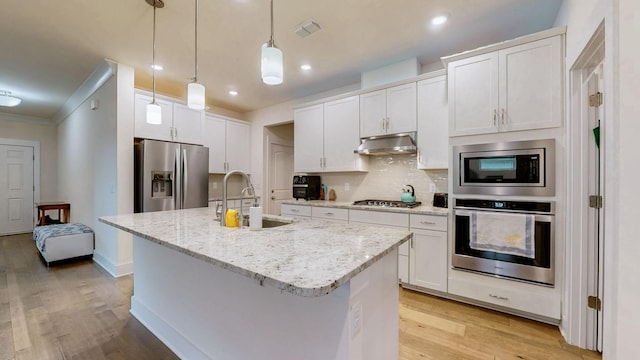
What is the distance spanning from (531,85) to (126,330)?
12.6 ft

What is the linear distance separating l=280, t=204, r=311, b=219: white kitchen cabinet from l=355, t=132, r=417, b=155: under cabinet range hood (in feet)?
3.51

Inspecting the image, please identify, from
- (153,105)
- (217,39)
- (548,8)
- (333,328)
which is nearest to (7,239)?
(153,105)

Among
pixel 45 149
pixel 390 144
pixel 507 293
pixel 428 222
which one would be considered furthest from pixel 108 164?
pixel 507 293

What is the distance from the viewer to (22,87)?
4.16 m

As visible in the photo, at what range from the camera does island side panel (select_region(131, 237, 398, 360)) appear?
1066 mm

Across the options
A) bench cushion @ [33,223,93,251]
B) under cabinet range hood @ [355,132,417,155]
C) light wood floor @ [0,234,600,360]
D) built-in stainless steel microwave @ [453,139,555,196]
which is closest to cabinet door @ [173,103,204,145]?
bench cushion @ [33,223,93,251]

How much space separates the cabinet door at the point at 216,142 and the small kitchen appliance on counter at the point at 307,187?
149 cm

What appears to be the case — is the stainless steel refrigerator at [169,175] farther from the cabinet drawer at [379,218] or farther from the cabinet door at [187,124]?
the cabinet drawer at [379,218]

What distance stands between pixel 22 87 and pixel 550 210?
709 centimetres

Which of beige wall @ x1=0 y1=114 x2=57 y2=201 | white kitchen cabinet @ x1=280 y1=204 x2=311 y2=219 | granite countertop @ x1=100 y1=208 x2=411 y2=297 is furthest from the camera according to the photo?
beige wall @ x1=0 y1=114 x2=57 y2=201

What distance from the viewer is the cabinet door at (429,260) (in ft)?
8.51

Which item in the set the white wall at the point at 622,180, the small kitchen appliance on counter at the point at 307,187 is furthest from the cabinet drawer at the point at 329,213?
the white wall at the point at 622,180

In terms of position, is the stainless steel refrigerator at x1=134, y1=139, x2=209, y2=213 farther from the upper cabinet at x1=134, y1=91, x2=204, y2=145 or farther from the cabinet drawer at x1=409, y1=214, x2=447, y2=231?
the cabinet drawer at x1=409, y1=214, x2=447, y2=231

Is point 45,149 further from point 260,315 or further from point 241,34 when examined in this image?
point 260,315
